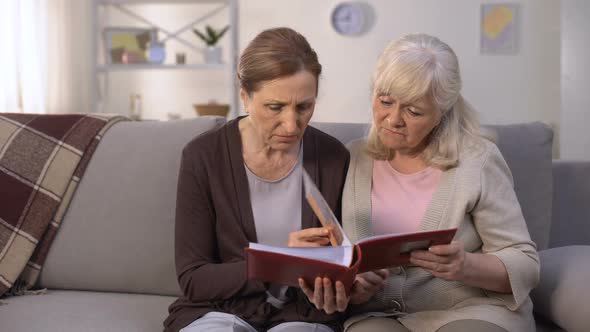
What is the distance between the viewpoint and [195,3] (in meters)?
5.34

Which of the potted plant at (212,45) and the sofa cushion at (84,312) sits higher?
the potted plant at (212,45)

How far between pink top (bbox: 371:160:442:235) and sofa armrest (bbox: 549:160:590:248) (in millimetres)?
626

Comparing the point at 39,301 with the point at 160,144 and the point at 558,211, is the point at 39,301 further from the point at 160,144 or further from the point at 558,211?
the point at 558,211

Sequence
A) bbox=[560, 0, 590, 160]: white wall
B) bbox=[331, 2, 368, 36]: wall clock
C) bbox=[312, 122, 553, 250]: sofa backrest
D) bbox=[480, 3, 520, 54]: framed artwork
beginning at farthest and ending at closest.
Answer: bbox=[331, 2, 368, 36]: wall clock → bbox=[480, 3, 520, 54]: framed artwork → bbox=[560, 0, 590, 160]: white wall → bbox=[312, 122, 553, 250]: sofa backrest

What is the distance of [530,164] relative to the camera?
6.54ft

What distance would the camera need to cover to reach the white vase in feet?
17.2

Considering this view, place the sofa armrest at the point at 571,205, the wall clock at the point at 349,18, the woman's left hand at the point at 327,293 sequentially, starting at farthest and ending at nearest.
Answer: the wall clock at the point at 349,18 → the sofa armrest at the point at 571,205 → the woman's left hand at the point at 327,293

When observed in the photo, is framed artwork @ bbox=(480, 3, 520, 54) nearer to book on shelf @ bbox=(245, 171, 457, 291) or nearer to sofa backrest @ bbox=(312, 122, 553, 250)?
sofa backrest @ bbox=(312, 122, 553, 250)

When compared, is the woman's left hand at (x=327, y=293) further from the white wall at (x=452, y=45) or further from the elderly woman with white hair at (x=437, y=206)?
the white wall at (x=452, y=45)

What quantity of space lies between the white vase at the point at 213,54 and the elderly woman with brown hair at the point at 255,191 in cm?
354

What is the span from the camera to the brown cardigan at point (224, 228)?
164 cm

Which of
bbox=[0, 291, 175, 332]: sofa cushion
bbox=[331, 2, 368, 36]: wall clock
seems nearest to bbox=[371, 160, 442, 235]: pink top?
bbox=[0, 291, 175, 332]: sofa cushion

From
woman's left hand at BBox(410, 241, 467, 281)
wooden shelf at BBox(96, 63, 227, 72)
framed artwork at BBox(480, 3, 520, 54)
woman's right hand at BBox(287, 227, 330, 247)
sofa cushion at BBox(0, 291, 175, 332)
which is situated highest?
framed artwork at BBox(480, 3, 520, 54)

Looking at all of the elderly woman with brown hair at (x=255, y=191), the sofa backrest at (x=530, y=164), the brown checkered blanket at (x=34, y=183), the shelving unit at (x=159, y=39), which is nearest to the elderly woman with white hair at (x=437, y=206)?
the elderly woman with brown hair at (x=255, y=191)
